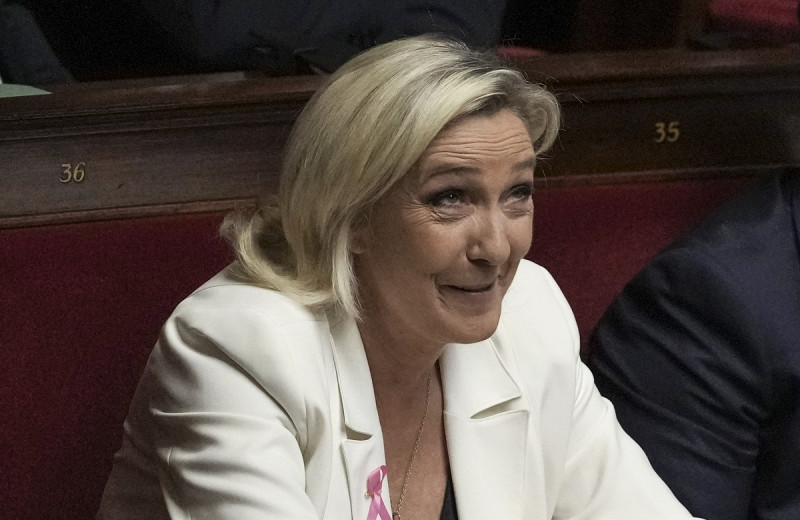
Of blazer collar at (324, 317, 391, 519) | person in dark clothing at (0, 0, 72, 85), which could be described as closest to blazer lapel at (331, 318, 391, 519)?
blazer collar at (324, 317, 391, 519)

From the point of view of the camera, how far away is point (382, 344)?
147 cm

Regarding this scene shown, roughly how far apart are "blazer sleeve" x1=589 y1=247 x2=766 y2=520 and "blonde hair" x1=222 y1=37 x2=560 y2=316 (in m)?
0.40

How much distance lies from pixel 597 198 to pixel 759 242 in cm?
32

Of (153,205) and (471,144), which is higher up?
(471,144)

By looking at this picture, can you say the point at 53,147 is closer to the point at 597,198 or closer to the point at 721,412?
the point at 597,198

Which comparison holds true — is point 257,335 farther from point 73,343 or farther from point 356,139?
point 73,343

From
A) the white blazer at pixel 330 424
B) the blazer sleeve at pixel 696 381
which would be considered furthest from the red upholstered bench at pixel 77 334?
the blazer sleeve at pixel 696 381

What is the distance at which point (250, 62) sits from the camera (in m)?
2.12

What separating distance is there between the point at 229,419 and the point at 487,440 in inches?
15.5

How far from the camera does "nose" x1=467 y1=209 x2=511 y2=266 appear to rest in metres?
1.34

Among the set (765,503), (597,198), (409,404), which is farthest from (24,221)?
(765,503)

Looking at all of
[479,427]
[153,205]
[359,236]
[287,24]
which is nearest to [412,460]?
[479,427]

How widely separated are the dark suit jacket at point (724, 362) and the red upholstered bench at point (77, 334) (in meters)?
0.67

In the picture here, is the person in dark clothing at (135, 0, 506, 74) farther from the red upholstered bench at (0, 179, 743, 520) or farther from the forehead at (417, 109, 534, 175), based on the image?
the forehead at (417, 109, 534, 175)
